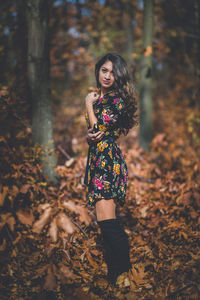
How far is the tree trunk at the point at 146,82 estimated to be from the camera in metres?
4.82

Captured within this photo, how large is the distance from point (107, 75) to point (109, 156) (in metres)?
0.79

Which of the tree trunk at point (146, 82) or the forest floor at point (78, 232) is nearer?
the forest floor at point (78, 232)

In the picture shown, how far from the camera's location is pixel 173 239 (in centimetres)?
273

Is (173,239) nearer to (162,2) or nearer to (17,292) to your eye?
(17,292)

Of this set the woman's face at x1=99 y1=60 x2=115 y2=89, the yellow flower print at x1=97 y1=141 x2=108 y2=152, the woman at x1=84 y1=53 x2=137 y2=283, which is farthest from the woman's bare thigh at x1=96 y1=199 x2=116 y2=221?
the woman's face at x1=99 y1=60 x2=115 y2=89

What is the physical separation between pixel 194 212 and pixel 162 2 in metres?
6.77

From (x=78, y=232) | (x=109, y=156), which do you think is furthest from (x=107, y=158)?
(x=78, y=232)

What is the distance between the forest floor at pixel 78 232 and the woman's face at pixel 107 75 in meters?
1.07

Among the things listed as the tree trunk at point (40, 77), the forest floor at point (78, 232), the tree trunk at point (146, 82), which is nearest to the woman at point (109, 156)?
the forest floor at point (78, 232)

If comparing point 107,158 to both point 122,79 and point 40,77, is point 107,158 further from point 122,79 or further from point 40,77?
point 40,77

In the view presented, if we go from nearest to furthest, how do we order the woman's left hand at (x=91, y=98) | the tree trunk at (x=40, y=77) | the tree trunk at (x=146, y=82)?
the woman's left hand at (x=91, y=98) → the tree trunk at (x=40, y=77) → the tree trunk at (x=146, y=82)

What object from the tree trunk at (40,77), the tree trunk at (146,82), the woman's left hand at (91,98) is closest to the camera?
the woman's left hand at (91,98)

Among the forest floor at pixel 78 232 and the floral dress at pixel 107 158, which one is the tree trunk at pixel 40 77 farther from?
the floral dress at pixel 107 158

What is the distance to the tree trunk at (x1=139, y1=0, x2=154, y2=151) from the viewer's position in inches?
190
